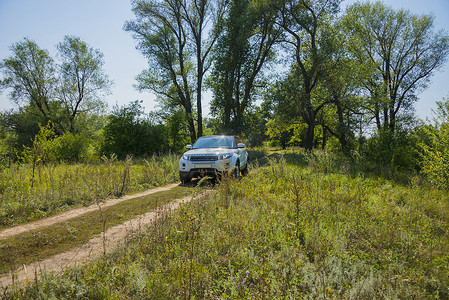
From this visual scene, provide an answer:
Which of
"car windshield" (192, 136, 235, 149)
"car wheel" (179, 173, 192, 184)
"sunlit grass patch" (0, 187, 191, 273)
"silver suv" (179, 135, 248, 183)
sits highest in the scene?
"car windshield" (192, 136, 235, 149)

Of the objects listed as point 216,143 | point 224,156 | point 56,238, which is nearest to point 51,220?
point 56,238

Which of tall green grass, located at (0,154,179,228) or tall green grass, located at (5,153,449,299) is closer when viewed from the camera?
tall green grass, located at (5,153,449,299)

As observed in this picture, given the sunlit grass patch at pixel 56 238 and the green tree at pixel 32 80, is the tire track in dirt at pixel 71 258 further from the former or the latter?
the green tree at pixel 32 80

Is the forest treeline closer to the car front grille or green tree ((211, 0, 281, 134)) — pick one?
green tree ((211, 0, 281, 134))

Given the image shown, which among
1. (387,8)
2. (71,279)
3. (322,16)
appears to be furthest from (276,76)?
(71,279)

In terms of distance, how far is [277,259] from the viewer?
312 cm

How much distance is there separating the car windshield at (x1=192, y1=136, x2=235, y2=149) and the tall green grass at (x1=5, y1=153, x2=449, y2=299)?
4.85m

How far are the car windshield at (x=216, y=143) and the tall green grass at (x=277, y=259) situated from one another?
4854mm

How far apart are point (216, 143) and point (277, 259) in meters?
7.24

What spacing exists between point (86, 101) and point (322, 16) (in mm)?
31871

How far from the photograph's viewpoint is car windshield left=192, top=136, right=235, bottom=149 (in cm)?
987

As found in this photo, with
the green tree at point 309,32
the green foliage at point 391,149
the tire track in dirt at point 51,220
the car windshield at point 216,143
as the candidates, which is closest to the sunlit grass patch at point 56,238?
the tire track in dirt at point 51,220

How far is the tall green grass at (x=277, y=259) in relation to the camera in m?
2.44

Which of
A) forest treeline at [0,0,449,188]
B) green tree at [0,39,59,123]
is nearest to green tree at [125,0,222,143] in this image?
forest treeline at [0,0,449,188]
